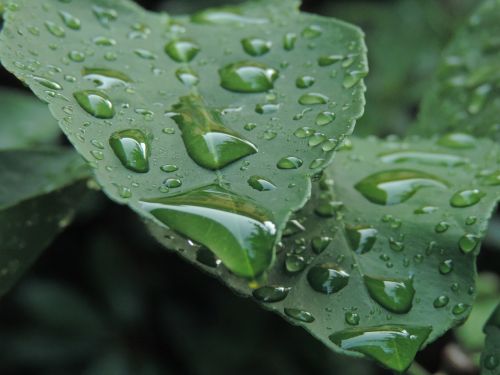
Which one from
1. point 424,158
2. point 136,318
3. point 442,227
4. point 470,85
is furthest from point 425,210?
point 136,318

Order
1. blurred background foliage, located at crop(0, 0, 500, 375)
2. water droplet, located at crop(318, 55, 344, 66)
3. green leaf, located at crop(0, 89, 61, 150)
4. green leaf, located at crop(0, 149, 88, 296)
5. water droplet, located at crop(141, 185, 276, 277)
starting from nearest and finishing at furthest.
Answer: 1. water droplet, located at crop(141, 185, 276, 277)
2. water droplet, located at crop(318, 55, 344, 66)
3. green leaf, located at crop(0, 149, 88, 296)
4. green leaf, located at crop(0, 89, 61, 150)
5. blurred background foliage, located at crop(0, 0, 500, 375)

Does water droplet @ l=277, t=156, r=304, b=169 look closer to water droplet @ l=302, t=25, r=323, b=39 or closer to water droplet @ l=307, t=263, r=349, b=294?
water droplet @ l=307, t=263, r=349, b=294

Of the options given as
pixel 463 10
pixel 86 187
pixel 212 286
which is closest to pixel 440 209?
pixel 86 187

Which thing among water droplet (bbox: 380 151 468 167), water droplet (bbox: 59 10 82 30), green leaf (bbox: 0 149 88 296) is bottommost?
green leaf (bbox: 0 149 88 296)

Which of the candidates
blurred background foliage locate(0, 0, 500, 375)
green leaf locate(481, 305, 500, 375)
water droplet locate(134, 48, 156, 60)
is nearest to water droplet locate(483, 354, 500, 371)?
green leaf locate(481, 305, 500, 375)

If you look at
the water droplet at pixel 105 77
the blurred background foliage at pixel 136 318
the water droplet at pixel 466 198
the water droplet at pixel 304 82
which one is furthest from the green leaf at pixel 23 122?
the water droplet at pixel 466 198

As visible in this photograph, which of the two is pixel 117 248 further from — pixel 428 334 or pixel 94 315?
pixel 428 334

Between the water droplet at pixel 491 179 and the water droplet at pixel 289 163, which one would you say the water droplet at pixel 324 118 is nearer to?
the water droplet at pixel 289 163
